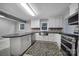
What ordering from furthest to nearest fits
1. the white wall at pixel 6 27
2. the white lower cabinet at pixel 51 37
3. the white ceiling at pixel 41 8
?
the white lower cabinet at pixel 51 37, the white ceiling at pixel 41 8, the white wall at pixel 6 27

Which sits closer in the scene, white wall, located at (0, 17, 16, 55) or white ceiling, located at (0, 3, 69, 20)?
white wall, located at (0, 17, 16, 55)

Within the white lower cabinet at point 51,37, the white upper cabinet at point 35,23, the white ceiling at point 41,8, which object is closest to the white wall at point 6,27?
the white ceiling at point 41,8

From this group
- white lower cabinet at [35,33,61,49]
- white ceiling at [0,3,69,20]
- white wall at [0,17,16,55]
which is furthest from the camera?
white lower cabinet at [35,33,61,49]

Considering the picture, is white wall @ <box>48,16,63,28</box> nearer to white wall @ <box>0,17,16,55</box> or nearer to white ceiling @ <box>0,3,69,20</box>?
white ceiling @ <box>0,3,69,20</box>

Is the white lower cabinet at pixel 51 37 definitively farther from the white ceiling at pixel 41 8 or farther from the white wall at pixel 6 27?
the white wall at pixel 6 27

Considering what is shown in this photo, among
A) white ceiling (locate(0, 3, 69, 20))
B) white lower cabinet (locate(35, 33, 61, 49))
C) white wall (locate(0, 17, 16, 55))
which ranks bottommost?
white lower cabinet (locate(35, 33, 61, 49))

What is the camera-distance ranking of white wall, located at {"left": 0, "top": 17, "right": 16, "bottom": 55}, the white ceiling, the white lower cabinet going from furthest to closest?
the white lower cabinet
the white ceiling
white wall, located at {"left": 0, "top": 17, "right": 16, "bottom": 55}

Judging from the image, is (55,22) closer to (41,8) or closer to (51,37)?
(51,37)

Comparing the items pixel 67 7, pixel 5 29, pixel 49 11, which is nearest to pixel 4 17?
pixel 5 29

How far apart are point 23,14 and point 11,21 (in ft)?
1.46

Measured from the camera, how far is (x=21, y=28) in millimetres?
2311

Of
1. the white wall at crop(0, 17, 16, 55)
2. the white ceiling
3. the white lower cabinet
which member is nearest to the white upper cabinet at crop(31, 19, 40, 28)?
the white ceiling

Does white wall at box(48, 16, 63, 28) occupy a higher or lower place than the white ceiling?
lower

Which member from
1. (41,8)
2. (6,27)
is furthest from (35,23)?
(6,27)
